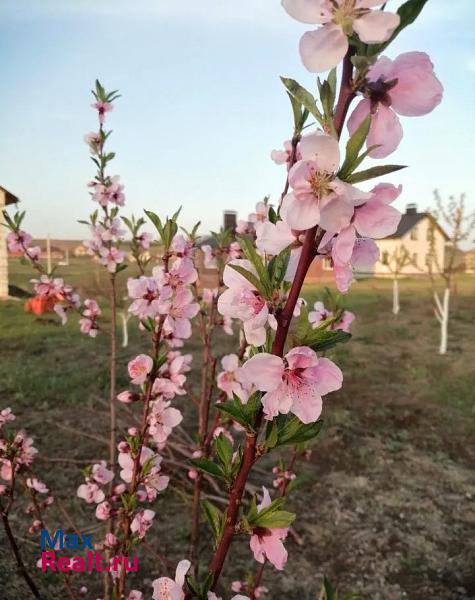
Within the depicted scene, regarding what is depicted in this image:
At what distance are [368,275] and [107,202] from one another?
29192mm

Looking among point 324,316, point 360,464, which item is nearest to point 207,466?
point 324,316

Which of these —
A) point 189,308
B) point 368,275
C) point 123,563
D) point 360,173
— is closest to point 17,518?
point 123,563

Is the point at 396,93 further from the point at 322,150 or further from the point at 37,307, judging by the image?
the point at 37,307

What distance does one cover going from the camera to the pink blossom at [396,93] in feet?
2.67

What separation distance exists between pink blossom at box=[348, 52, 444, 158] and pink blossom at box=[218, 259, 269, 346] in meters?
0.33

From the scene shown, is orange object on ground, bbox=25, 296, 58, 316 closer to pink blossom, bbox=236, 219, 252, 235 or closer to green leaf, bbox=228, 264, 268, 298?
pink blossom, bbox=236, 219, 252, 235

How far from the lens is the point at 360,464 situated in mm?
5250

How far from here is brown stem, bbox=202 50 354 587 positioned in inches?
31.8

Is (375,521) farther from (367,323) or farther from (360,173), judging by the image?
(367,323)

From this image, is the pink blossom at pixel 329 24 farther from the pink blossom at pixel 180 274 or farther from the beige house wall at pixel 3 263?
the beige house wall at pixel 3 263

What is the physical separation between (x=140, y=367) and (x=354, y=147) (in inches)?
46.8

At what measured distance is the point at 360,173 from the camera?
803 millimetres

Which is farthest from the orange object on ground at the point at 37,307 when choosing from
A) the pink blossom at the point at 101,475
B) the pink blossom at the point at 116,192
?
the pink blossom at the point at 101,475

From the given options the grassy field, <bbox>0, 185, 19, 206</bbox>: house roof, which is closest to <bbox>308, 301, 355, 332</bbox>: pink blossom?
the grassy field
